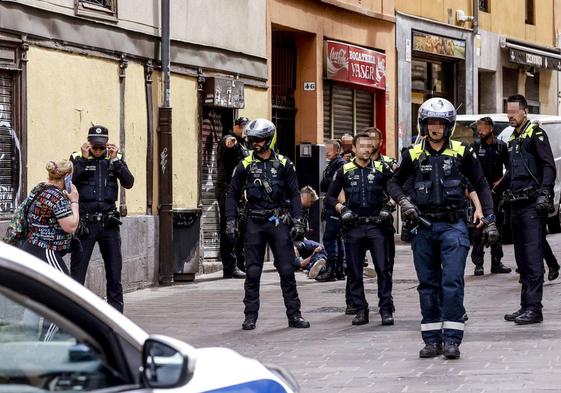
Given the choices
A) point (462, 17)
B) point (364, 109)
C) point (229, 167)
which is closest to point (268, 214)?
point (229, 167)

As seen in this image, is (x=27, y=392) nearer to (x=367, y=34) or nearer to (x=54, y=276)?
(x=54, y=276)

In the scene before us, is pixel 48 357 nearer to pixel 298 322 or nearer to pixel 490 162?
pixel 298 322

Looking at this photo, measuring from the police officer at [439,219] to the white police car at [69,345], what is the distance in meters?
6.86

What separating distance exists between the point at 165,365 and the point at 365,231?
9.87m

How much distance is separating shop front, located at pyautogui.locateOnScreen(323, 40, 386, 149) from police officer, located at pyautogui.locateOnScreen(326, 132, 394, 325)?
11472 mm

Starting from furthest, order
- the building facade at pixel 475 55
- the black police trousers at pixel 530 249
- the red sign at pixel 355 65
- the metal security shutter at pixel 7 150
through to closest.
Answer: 1. the building facade at pixel 475 55
2. the red sign at pixel 355 65
3. the metal security shutter at pixel 7 150
4. the black police trousers at pixel 530 249

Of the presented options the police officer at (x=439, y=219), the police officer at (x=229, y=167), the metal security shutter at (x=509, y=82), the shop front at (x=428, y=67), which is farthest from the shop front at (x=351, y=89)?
the police officer at (x=439, y=219)

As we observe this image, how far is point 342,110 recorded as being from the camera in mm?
26844

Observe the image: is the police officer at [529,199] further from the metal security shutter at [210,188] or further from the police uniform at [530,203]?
the metal security shutter at [210,188]

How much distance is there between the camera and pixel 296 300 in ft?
44.4

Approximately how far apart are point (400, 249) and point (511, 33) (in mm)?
11880

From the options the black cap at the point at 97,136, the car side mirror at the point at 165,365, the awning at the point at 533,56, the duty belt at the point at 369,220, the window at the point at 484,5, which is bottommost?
the car side mirror at the point at 165,365

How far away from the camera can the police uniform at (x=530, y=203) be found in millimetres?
12875

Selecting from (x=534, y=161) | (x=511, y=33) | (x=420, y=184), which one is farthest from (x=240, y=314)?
(x=511, y=33)
